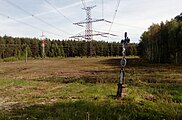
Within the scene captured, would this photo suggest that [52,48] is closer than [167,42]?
No

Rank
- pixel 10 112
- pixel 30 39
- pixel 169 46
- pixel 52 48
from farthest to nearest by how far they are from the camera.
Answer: pixel 30 39 < pixel 52 48 < pixel 169 46 < pixel 10 112

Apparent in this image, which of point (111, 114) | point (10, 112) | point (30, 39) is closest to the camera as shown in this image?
point (111, 114)

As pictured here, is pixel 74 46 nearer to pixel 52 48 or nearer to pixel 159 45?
pixel 52 48

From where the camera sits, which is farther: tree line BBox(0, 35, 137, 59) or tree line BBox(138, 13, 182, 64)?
tree line BBox(0, 35, 137, 59)

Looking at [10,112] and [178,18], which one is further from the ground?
[178,18]

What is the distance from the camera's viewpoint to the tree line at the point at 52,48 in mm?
130000

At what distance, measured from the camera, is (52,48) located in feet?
467

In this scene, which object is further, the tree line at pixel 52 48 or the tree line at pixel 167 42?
the tree line at pixel 52 48

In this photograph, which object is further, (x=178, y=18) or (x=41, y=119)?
(x=178, y=18)

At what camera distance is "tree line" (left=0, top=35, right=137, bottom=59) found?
130 meters

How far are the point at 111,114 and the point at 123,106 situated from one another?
46.1 inches

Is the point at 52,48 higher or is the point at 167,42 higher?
the point at 167,42

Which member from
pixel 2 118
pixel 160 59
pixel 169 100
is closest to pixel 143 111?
pixel 169 100

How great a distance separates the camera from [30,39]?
155 m
